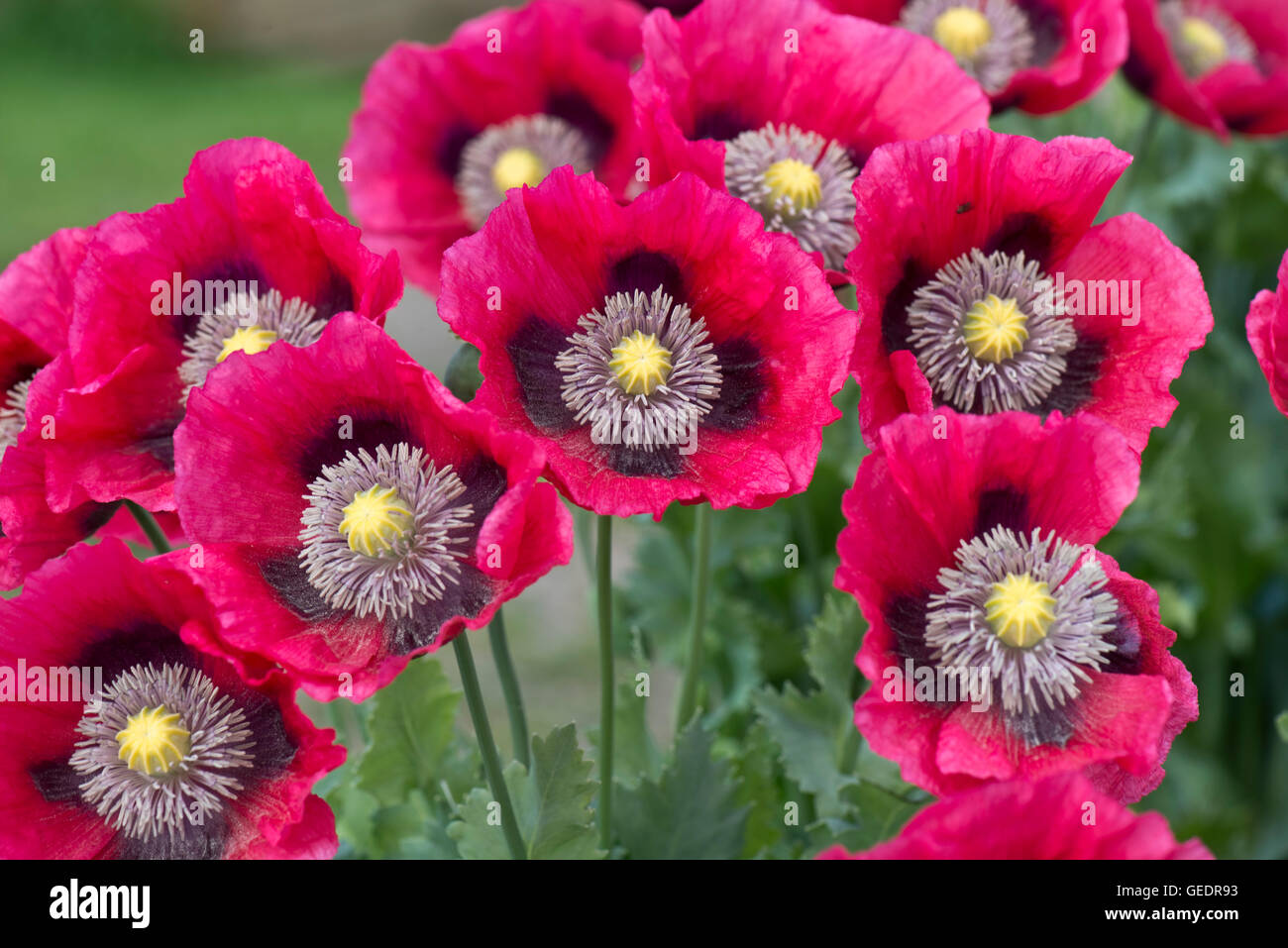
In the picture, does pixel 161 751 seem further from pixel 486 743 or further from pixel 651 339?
pixel 651 339

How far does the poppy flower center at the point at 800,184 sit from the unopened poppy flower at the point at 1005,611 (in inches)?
10.8

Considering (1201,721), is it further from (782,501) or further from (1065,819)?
(1065,819)

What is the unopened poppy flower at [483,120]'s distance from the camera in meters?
1.41

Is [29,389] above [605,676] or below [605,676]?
above

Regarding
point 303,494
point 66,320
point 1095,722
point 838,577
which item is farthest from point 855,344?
point 66,320

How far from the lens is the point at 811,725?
45.7 inches

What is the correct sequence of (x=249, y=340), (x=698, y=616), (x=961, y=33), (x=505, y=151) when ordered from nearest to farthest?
(x=249, y=340) < (x=698, y=616) < (x=961, y=33) < (x=505, y=151)

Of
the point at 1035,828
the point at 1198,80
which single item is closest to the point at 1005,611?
the point at 1035,828

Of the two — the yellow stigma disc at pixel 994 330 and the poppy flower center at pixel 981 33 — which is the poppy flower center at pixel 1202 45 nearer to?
the poppy flower center at pixel 981 33

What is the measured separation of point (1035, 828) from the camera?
70cm

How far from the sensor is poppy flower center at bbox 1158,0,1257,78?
1.75 meters

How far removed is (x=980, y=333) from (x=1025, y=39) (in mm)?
619

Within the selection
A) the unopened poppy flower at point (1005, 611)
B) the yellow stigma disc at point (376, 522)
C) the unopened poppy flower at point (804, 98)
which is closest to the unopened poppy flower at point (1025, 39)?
the unopened poppy flower at point (804, 98)

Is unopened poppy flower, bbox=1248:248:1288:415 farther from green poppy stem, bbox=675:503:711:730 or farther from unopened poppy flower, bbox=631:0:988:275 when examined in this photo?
green poppy stem, bbox=675:503:711:730
